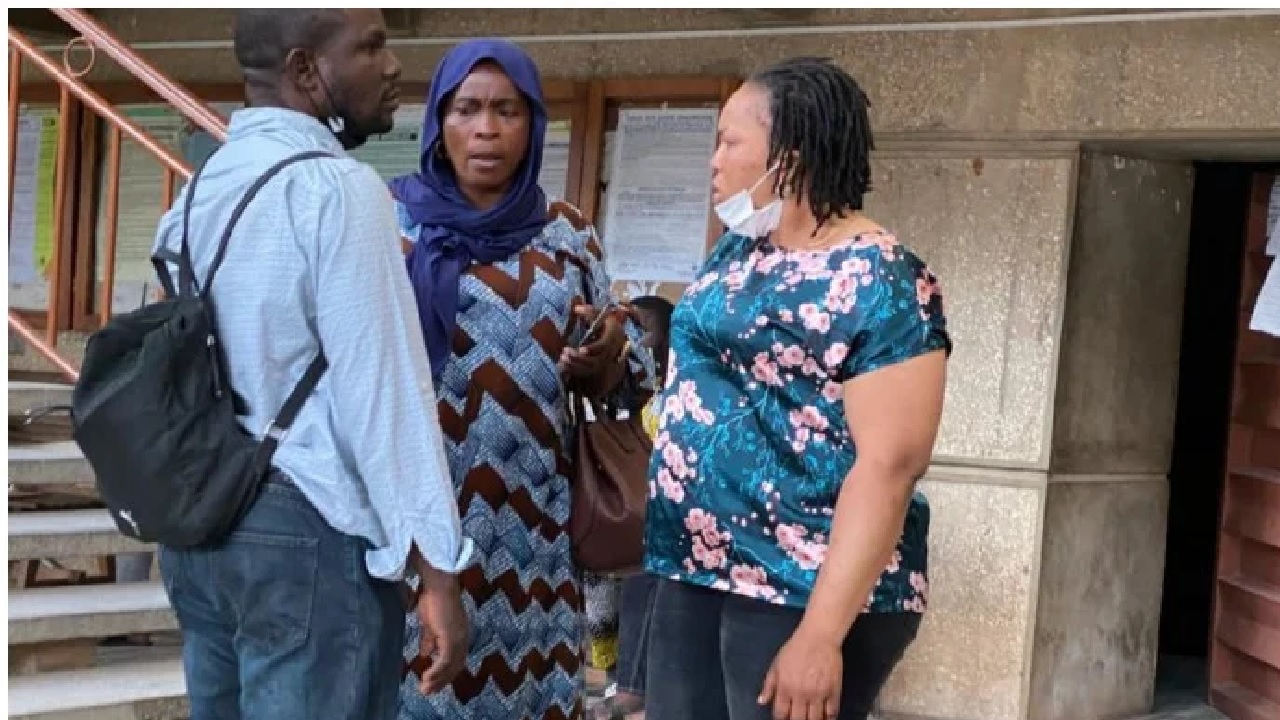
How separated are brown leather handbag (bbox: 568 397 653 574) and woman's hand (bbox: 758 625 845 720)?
0.89m

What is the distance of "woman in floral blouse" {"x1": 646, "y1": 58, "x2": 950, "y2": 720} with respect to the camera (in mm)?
2258

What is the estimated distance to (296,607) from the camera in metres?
2.20

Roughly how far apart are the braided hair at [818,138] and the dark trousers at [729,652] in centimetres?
54

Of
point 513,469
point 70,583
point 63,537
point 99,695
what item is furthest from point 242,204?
point 70,583

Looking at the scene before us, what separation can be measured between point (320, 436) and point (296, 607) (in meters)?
0.21

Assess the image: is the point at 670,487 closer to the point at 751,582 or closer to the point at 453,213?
the point at 751,582

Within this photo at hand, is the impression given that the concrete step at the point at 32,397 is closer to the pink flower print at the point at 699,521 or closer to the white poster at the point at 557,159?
the white poster at the point at 557,159

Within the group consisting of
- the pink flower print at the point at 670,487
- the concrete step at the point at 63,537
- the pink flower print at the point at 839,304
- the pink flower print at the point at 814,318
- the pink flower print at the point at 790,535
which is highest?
the pink flower print at the point at 839,304

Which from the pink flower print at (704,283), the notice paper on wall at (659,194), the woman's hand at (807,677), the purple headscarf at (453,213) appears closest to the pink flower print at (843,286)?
the pink flower print at (704,283)

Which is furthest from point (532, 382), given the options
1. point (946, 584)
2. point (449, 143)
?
point (946, 584)

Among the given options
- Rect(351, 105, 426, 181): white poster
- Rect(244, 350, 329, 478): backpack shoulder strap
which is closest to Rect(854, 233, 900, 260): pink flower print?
Rect(244, 350, 329, 478): backpack shoulder strap

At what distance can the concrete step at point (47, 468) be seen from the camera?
4664 millimetres

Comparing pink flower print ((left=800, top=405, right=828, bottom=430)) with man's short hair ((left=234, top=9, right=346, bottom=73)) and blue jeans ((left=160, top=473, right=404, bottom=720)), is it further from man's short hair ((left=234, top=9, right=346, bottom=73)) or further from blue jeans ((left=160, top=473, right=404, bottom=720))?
man's short hair ((left=234, top=9, right=346, bottom=73))

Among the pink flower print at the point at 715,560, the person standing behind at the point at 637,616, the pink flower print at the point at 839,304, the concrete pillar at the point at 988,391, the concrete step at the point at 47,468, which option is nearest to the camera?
the pink flower print at the point at 839,304
